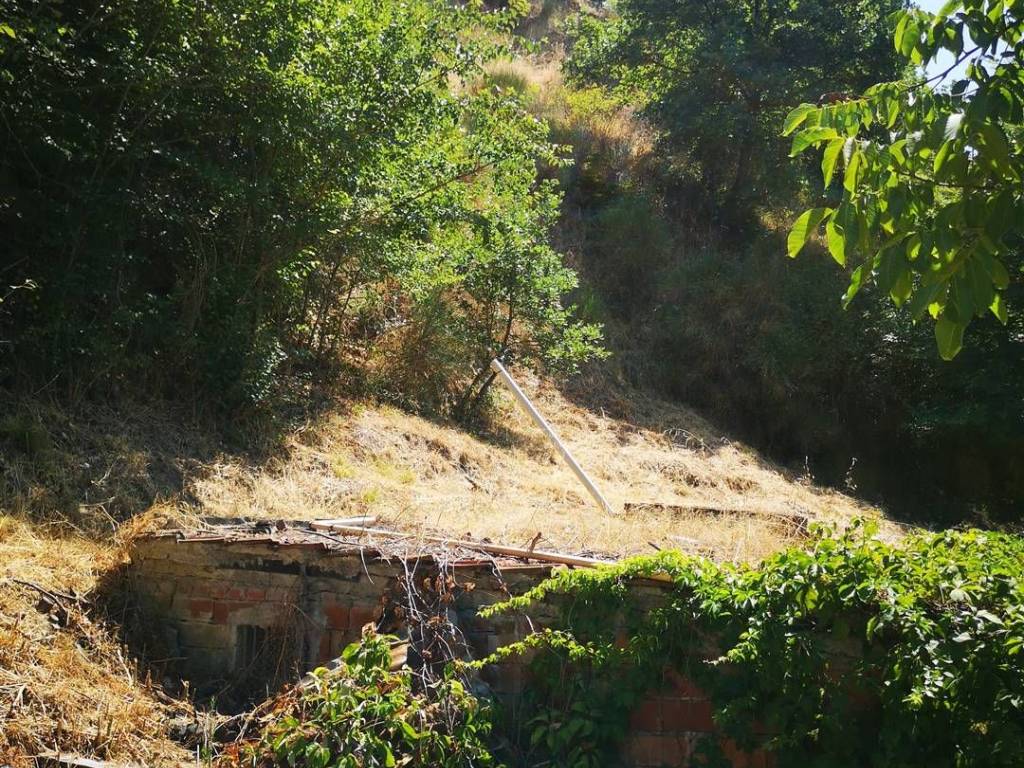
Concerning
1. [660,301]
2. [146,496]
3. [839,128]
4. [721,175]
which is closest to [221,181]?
[146,496]

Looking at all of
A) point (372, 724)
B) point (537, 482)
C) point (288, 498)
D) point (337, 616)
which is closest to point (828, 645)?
point (372, 724)

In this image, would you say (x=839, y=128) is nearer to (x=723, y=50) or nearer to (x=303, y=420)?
(x=303, y=420)

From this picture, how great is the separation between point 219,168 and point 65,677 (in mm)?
4927

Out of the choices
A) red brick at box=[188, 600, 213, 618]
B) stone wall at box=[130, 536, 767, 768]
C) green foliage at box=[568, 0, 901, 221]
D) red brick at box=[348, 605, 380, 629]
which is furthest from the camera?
green foliage at box=[568, 0, 901, 221]

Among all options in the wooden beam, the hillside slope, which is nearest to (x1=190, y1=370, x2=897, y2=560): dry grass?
Answer: the hillside slope

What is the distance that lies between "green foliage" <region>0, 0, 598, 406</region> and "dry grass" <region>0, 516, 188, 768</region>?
280cm

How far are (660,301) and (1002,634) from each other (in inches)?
595

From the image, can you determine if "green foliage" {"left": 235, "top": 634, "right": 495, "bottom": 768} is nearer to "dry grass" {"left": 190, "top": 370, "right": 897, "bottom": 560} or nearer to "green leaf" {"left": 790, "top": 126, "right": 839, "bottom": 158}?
"dry grass" {"left": 190, "top": 370, "right": 897, "bottom": 560}

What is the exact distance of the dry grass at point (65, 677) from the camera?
13.2ft

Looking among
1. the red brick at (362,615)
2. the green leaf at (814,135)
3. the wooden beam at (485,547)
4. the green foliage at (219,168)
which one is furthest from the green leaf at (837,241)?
the green foliage at (219,168)

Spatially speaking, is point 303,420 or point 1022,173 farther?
point 303,420

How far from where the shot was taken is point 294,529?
5172 mm

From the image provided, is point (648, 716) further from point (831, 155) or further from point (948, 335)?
point (831, 155)

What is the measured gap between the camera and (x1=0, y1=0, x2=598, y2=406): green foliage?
294 inches
